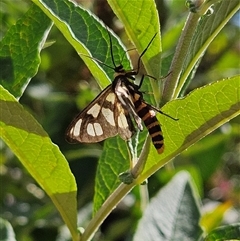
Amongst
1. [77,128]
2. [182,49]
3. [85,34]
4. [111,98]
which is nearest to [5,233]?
[77,128]

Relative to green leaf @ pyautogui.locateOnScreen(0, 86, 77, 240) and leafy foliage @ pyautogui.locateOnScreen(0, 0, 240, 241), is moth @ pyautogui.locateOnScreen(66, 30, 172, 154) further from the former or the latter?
green leaf @ pyautogui.locateOnScreen(0, 86, 77, 240)

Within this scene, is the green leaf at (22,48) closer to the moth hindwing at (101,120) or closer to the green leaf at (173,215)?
the moth hindwing at (101,120)

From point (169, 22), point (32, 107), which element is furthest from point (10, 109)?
point (169, 22)

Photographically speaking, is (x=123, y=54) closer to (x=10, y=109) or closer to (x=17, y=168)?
(x=10, y=109)

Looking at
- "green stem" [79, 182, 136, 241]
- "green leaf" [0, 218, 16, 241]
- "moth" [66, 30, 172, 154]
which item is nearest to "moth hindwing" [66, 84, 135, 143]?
"moth" [66, 30, 172, 154]

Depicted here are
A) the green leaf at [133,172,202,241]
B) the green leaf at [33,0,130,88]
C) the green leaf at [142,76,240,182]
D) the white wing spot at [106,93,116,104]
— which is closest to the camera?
the green leaf at [142,76,240,182]

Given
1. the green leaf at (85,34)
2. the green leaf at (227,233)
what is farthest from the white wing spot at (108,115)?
the green leaf at (227,233)
